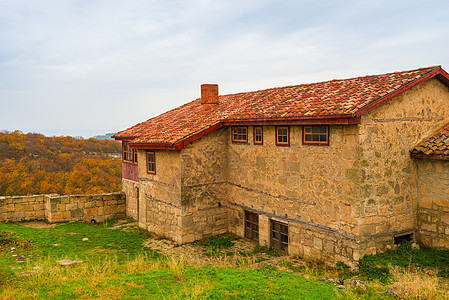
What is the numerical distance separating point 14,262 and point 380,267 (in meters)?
10.5

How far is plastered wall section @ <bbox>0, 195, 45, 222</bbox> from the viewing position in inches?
642

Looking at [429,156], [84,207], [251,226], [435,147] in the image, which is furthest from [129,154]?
[435,147]

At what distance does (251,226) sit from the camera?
514 inches

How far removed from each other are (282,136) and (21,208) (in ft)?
43.6

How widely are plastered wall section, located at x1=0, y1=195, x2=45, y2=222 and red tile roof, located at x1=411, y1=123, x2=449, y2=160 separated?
1645 centimetres

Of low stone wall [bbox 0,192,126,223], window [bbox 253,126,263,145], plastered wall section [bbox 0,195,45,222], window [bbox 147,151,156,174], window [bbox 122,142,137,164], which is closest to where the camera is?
window [bbox 253,126,263,145]

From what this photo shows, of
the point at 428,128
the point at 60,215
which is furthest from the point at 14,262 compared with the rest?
the point at 428,128

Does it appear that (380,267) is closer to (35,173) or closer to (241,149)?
(241,149)

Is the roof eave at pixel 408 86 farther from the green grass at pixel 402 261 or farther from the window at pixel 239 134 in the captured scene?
the window at pixel 239 134

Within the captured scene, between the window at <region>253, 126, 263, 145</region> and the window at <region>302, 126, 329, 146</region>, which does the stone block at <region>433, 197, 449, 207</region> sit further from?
the window at <region>253, 126, 263, 145</region>

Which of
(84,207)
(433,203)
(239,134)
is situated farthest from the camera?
(84,207)

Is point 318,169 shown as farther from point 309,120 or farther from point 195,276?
point 195,276

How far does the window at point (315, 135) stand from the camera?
9857 millimetres

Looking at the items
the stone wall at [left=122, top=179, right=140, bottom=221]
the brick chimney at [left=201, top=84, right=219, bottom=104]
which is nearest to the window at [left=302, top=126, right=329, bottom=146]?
the brick chimney at [left=201, top=84, right=219, bottom=104]
